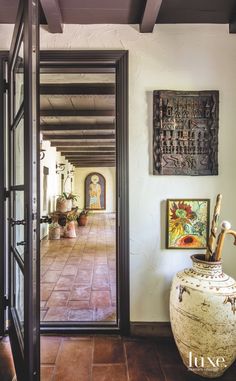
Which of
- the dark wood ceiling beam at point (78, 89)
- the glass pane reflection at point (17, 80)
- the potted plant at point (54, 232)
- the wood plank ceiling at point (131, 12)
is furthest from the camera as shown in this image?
the potted plant at point (54, 232)

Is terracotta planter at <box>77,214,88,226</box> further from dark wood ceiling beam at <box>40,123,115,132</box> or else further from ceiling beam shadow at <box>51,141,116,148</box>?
dark wood ceiling beam at <box>40,123,115,132</box>

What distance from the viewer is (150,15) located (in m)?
1.77

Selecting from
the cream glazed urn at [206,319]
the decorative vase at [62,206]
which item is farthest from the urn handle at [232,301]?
the decorative vase at [62,206]

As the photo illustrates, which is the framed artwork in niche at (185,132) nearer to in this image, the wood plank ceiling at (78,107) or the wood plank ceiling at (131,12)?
the wood plank ceiling at (131,12)

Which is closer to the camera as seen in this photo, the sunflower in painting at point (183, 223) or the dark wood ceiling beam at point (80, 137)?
the sunflower in painting at point (183, 223)

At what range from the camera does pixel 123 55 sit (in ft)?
6.40

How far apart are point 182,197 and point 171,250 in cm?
42

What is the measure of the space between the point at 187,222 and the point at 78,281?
186 centimetres

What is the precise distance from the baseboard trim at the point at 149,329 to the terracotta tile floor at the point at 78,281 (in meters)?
0.29

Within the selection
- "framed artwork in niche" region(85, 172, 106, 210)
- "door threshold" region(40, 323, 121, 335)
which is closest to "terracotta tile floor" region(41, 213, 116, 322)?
"door threshold" region(40, 323, 121, 335)

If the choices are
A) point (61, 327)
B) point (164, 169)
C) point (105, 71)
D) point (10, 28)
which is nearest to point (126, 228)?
point (164, 169)

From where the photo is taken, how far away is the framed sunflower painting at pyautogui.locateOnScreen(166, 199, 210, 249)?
78.3 inches

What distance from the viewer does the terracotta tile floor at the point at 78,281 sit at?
94.5 inches

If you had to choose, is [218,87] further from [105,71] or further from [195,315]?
[195,315]
